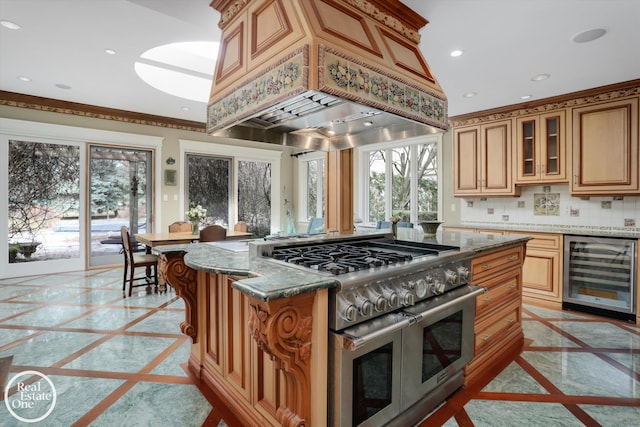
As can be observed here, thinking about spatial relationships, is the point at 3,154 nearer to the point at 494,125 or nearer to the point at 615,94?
the point at 494,125

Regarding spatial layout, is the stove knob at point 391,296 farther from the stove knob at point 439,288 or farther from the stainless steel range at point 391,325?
the stove knob at point 439,288

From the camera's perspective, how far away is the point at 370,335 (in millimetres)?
1315

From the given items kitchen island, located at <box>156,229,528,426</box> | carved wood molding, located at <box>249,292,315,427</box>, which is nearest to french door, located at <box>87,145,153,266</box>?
kitchen island, located at <box>156,229,528,426</box>

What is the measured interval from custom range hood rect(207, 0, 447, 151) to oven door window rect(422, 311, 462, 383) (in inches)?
47.3

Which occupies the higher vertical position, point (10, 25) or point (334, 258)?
point (10, 25)

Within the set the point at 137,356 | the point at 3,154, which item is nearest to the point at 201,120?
the point at 3,154

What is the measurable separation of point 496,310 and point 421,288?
1165mm

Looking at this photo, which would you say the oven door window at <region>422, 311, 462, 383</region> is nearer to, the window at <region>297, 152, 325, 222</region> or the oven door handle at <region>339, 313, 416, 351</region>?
the oven door handle at <region>339, 313, 416, 351</region>

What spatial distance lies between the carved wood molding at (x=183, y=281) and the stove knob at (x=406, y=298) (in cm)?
136

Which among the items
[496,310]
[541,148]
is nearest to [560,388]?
[496,310]

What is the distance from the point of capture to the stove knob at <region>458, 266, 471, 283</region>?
1931mm

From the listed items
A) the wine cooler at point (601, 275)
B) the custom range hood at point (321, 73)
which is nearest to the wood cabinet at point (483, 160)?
the wine cooler at point (601, 275)

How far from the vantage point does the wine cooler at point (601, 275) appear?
11.1 feet

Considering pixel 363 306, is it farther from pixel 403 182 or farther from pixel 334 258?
pixel 403 182
